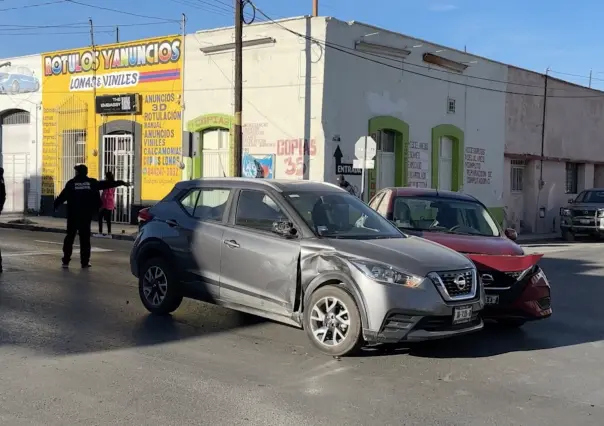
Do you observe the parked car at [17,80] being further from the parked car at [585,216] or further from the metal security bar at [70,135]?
the parked car at [585,216]

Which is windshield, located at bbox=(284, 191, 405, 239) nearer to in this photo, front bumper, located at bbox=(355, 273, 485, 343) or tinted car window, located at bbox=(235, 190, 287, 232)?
tinted car window, located at bbox=(235, 190, 287, 232)

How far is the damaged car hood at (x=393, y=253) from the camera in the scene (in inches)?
249

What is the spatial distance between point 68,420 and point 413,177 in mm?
18939

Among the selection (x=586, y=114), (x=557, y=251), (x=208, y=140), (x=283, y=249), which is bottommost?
(x=557, y=251)

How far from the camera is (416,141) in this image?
22734 millimetres

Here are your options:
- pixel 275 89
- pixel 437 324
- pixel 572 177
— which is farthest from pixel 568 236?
pixel 437 324

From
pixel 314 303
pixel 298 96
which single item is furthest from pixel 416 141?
pixel 314 303

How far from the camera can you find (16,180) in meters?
27.5

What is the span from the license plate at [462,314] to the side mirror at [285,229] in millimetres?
1764

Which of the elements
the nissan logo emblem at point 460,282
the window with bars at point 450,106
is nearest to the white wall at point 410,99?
the window with bars at point 450,106

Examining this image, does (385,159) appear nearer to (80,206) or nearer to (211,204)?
(80,206)

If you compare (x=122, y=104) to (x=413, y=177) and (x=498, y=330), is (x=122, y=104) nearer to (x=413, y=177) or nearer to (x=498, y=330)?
(x=413, y=177)

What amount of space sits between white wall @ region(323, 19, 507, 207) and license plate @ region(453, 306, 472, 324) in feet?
43.0

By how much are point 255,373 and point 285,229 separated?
5.22 feet
